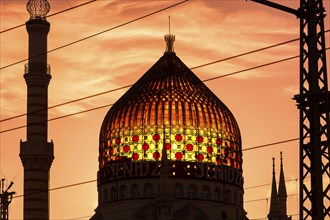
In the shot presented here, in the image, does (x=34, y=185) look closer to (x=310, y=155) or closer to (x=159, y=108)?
(x=159, y=108)

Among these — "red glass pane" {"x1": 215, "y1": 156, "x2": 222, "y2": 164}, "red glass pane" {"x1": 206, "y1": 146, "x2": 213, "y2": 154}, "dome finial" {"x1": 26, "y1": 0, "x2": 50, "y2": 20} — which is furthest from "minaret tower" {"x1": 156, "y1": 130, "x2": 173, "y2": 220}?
"dome finial" {"x1": 26, "y1": 0, "x2": 50, "y2": 20}

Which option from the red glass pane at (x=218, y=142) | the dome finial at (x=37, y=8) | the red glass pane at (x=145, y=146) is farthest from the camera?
the red glass pane at (x=218, y=142)

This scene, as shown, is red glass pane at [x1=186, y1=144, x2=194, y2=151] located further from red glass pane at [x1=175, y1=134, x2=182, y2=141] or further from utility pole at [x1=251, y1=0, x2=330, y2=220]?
utility pole at [x1=251, y1=0, x2=330, y2=220]

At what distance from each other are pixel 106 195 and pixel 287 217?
13846 mm

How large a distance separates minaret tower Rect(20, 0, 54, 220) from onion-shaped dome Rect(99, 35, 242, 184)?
9.50 meters

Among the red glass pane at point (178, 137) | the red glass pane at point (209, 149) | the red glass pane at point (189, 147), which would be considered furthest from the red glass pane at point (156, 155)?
the red glass pane at point (209, 149)

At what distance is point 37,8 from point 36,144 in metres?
11.5

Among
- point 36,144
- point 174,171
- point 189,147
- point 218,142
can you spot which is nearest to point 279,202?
point 218,142

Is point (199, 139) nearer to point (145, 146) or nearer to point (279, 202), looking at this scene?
point (145, 146)

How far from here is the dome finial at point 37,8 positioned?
278 feet

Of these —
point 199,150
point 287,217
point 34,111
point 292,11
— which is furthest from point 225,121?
point 292,11

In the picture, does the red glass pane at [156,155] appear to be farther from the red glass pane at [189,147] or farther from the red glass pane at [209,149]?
the red glass pane at [209,149]

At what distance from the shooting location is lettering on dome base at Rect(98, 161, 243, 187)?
86625mm

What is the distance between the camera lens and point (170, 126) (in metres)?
88.1
